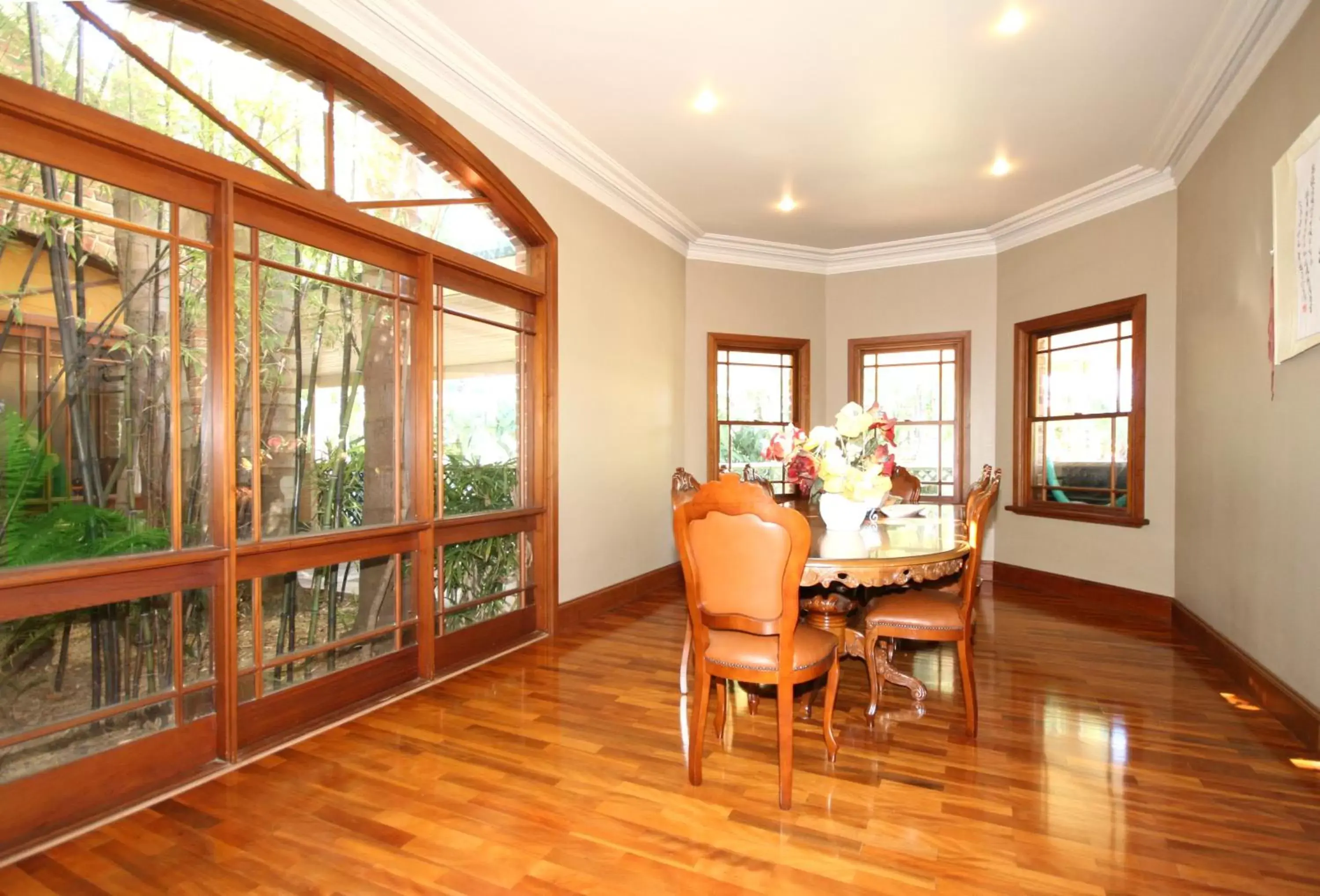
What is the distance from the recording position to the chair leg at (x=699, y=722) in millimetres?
2336

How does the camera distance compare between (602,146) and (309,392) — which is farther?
(602,146)

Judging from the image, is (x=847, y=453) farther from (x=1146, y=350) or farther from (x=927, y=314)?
(x=927, y=314)

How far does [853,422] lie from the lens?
10.4ft

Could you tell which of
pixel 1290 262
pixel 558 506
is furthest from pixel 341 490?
pixel 1290 262

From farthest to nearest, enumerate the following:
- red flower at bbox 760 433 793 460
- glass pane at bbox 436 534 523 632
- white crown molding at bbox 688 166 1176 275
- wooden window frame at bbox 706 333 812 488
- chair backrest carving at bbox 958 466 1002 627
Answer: wooden window frame at bbox 706 333 812 488 → white crown molding at bbox 688 166 1176 275 → glass pane at bbox 436 534 523 632 → red flower at bbox 760 433 793 460 → chair backrest carving at bbox 958 466 1002 627

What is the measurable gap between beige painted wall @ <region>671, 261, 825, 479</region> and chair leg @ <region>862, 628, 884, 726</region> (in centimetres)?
338

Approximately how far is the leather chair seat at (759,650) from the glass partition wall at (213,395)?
1.75 m

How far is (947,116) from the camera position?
4.00 metres

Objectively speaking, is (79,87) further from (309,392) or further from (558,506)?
(558,506)

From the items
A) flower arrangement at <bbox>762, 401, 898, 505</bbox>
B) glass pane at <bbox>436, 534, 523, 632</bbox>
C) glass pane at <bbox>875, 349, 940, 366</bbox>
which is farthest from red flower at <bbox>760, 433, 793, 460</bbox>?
glass pane at <bbox>875, 349, 940, 366</bbox>

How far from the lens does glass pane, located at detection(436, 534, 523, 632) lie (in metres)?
3.63

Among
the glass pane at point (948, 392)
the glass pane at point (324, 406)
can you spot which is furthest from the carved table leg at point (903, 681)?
the glass pane at point (948, 392)

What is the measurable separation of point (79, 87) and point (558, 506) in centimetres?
299

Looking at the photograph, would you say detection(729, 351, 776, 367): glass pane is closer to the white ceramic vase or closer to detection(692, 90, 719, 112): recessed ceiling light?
detection(692, 90, 719, 112): recessed ceiling light
